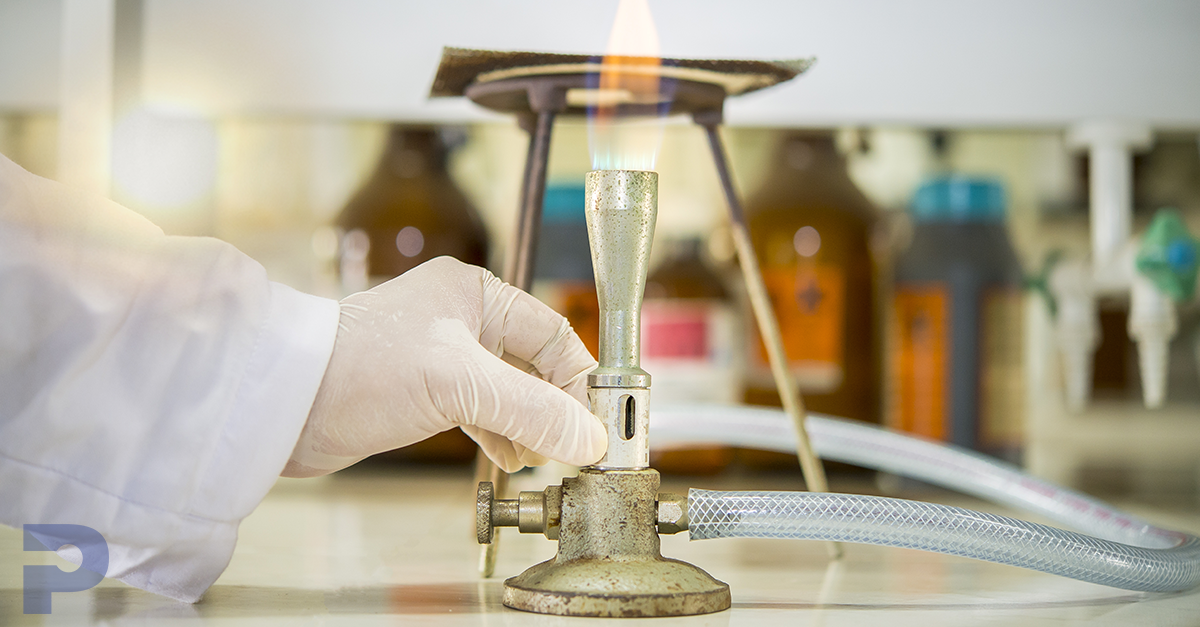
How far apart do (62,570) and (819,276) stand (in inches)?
29.2

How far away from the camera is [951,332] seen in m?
1.00

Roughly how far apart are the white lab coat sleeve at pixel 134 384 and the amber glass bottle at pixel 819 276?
→ 2.22 feet

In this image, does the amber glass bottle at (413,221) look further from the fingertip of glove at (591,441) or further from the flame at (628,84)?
the fingertip of glove at (591,441)

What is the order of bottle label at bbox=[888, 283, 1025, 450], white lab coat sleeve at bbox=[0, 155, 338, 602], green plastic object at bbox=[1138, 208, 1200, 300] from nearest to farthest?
white lab coat sleeve at bbox=[0, 155, 338, 602] → green plastic object at bbox=[1138, 208, 1200, 300] → bottle label at bbox=[888, 283, 1025, 450]

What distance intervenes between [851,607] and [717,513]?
0.09 m

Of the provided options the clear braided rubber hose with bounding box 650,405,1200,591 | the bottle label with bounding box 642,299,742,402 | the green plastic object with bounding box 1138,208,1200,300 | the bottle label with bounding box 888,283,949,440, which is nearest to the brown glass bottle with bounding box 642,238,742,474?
the bottle label with bounding box 642,299,742,402

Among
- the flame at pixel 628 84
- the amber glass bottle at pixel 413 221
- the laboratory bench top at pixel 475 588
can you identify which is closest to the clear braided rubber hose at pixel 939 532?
the laboratory bench top at pixel 475 588

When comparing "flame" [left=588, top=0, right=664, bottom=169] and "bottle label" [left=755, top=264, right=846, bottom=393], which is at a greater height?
"flame" [left=588, top=0, right=664, bottom=169]

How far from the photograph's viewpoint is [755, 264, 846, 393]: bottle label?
103 cm

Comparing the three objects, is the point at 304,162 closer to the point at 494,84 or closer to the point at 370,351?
the point at 494,84

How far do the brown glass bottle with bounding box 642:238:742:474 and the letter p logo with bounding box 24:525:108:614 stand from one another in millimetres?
582

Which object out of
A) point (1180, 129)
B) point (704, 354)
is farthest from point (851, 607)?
point (1180, 129)

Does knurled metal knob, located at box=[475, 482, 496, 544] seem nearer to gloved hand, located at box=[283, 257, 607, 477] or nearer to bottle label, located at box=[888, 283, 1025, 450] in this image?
gloved hand, located at box=[283, 257, 607, 477]

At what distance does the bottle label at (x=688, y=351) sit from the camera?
1.02 metres
